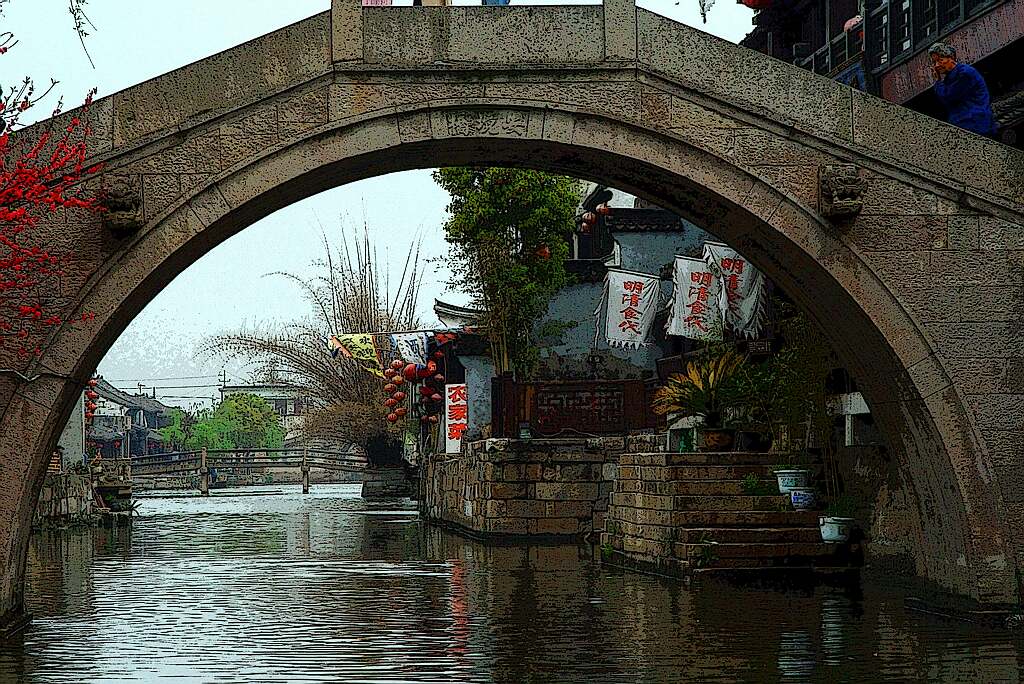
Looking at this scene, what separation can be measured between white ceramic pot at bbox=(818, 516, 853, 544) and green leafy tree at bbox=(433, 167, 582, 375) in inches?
464

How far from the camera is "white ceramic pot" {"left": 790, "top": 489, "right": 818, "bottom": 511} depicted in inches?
595

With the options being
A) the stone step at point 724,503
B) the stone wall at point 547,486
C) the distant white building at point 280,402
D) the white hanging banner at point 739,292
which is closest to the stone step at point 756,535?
the stone step at point 724,503

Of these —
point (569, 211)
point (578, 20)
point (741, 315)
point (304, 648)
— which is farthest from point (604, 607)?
point (569, 211)

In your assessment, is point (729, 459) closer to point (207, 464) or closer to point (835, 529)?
point (835, 529)

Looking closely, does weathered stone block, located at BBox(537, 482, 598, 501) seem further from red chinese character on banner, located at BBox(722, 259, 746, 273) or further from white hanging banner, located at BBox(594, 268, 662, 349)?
red chinese character on banner, located at BBox(722, 259, 746, 273)

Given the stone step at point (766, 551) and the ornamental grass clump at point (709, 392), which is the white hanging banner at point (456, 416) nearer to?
the ornamental grass clump at point (709, 392)

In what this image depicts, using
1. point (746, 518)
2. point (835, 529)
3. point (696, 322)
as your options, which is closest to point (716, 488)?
point (746, 518)

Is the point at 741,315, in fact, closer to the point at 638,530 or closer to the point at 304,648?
the point at 638,530

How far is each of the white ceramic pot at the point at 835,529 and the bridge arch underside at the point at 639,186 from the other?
3.30 metres

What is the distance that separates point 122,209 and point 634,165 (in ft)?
11.8

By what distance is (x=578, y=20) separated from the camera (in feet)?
35.6

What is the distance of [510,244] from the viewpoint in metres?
26.3

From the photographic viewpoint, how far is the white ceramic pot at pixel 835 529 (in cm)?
1462

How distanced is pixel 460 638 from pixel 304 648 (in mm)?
1142
